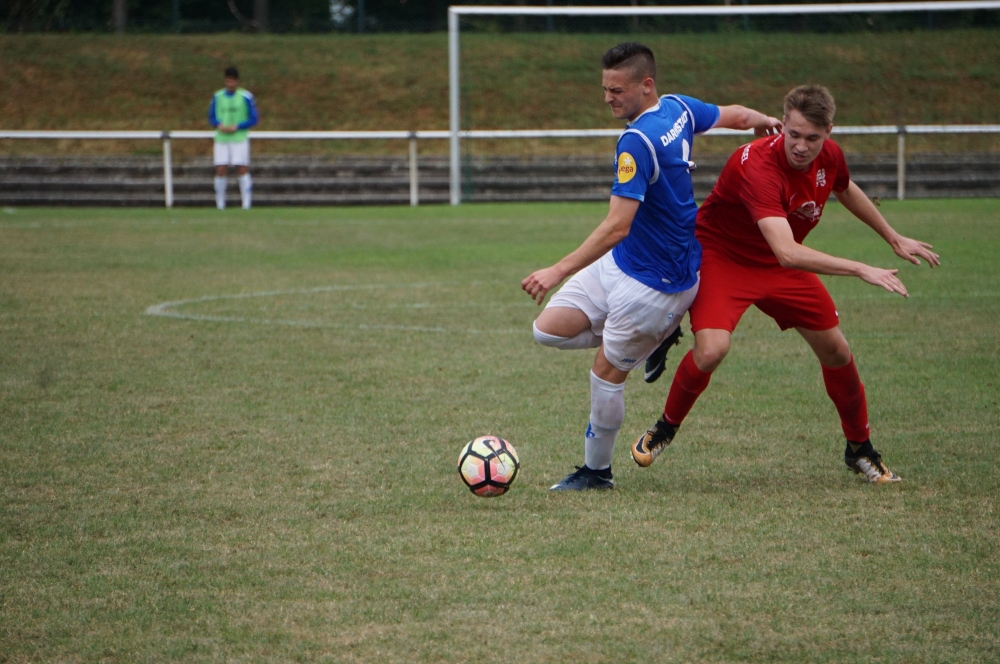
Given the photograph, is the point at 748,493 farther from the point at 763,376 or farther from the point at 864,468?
the point at 763,376

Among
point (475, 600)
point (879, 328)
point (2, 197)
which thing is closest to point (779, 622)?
point (475, 600)

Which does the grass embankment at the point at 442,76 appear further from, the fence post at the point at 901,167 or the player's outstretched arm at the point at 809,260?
the player's outstretched arm at the point at 809,260

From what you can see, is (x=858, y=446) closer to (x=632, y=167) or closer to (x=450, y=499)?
(x=632, y=167)

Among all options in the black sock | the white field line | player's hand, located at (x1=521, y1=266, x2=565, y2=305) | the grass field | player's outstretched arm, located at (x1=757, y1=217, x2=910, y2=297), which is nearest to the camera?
the grass field

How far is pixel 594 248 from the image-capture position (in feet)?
14.6

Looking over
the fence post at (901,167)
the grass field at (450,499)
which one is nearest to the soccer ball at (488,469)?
the grass field at (450,499)

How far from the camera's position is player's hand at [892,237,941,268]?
450 centimetres

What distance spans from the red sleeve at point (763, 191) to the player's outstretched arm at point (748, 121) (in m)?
0.43

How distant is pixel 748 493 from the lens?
4.65 meters

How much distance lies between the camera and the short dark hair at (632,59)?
4.60 metres

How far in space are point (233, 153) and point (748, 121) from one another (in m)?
15.9

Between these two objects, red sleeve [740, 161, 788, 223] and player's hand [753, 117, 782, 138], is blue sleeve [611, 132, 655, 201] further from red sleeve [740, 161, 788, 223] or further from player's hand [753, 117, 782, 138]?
player's hand [753, 117, 782, 138]

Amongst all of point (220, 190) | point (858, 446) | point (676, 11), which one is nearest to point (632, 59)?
point (858, 446)

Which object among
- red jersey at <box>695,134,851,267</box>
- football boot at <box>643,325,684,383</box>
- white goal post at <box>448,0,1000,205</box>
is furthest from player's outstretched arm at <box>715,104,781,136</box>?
white goal post at <box>448,0,1000,205</box>
